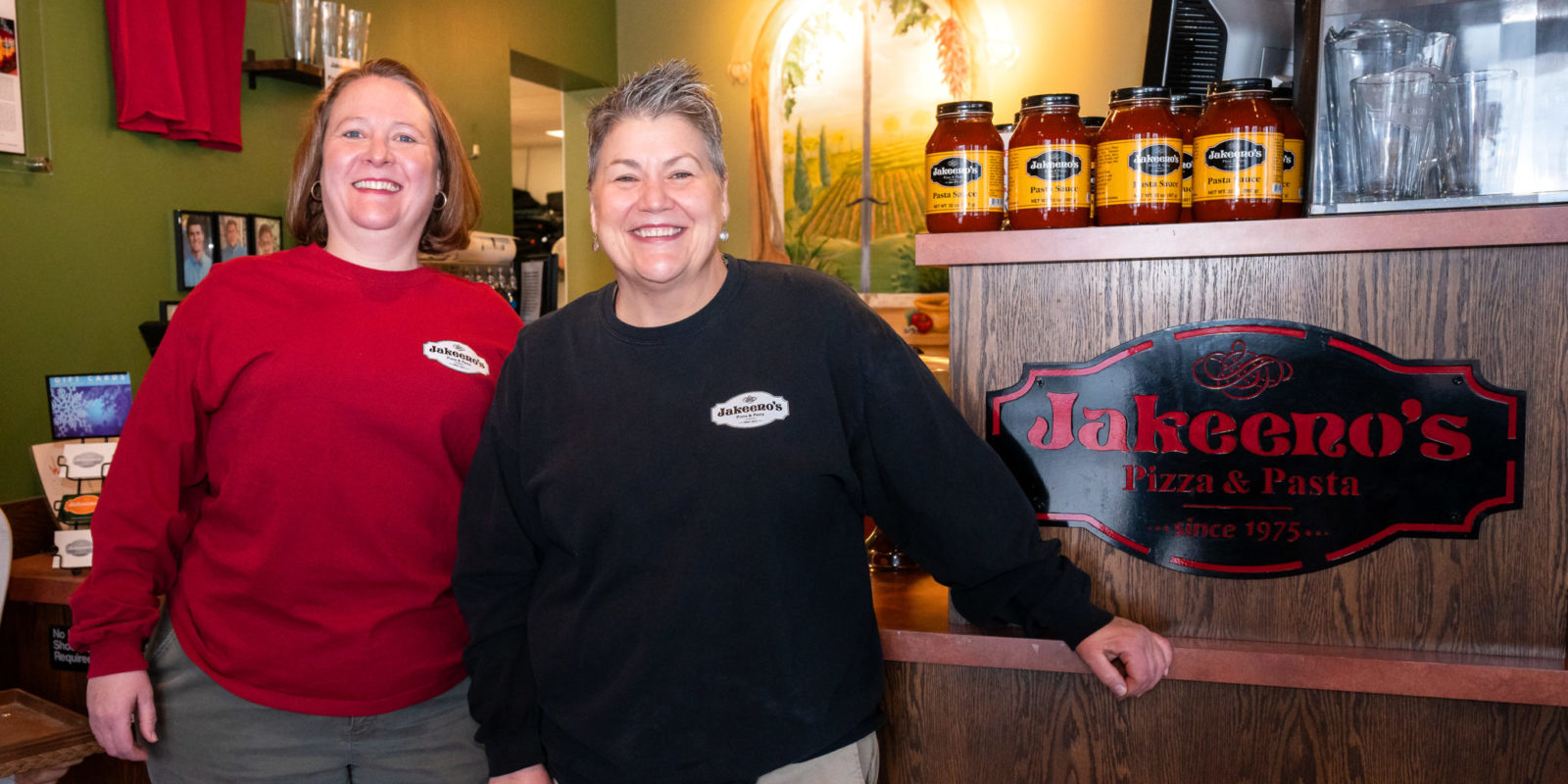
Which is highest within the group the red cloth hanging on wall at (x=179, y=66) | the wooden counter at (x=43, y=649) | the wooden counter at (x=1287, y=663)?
the red cloth hanging on wall at (x=179, y=66)

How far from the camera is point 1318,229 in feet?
4.62

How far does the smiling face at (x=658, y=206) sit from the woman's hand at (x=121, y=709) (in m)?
0.87

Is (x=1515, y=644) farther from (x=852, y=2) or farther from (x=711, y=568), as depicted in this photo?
(x=852, y=2)

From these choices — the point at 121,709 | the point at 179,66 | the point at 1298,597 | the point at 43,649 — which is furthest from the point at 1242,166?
the point at 179,66

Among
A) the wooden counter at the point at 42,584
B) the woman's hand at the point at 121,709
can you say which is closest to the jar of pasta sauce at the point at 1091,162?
the woman's hand at the point at 121,709

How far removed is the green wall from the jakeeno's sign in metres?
2.41

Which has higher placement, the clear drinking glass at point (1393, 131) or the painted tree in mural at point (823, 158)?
the painted tree in mural at point (823, 158)

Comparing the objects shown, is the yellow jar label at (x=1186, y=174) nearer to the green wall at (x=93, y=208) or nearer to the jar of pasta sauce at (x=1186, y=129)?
the jar of pasta sauce at (x=1186, y=129)

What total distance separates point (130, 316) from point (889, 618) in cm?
236

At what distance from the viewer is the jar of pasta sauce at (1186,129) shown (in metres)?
1.49

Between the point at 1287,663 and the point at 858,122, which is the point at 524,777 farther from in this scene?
the point at 858,122

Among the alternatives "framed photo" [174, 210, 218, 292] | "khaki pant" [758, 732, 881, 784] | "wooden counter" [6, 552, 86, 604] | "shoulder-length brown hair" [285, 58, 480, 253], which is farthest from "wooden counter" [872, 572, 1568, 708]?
"framed photo" [174, 210, 218, 292]

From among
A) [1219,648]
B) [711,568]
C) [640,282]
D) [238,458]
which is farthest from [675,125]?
[1219,648]

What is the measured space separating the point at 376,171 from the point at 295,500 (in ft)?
1.59
